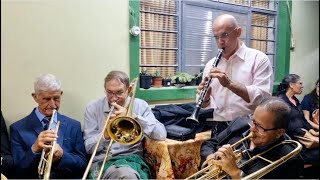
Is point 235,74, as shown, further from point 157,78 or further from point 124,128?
point 124,128

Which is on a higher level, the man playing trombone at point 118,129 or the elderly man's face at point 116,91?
the elderly man's face at point 116,91

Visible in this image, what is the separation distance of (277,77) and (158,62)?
357 mm

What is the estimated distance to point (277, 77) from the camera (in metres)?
0.94

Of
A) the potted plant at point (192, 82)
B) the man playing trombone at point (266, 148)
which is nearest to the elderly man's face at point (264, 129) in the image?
the man playing trombone at point (266, 148)

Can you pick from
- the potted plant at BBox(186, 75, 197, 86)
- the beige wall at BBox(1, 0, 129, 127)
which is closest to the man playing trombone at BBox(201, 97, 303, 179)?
the potted plant at BBox(186, 75, 197, 86)

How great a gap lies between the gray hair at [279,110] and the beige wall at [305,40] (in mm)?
49

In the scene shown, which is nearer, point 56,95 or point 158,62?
point 158,62

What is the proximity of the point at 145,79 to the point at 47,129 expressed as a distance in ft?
1.31

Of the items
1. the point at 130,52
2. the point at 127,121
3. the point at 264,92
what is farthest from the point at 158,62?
the point at 264,92

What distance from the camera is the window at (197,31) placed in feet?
3.12

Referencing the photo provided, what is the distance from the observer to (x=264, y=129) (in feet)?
2.70

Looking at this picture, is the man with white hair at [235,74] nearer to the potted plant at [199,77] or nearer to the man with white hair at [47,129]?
the potted plant at [199,77]

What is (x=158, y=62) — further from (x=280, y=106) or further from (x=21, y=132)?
(x=21, y=132)

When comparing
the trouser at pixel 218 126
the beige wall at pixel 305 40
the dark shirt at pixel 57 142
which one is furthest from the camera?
the dark shirt at pixel 57 142
